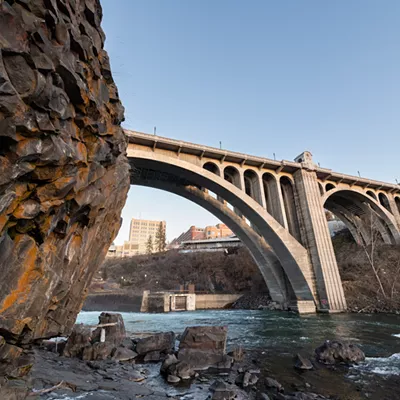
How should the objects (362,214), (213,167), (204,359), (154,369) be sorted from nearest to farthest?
1. (154,369)
2. (204,359)
3. (213,167)
4. (362,214)

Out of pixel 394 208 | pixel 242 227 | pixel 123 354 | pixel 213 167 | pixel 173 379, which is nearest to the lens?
pixel 173 379

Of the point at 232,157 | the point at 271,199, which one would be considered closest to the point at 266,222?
the point at 271,199

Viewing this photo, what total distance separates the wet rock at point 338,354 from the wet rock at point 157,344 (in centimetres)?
531

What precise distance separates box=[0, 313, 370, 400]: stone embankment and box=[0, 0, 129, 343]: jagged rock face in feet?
4.20

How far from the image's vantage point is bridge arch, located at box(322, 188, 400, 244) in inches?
1250

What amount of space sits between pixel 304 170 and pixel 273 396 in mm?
23523

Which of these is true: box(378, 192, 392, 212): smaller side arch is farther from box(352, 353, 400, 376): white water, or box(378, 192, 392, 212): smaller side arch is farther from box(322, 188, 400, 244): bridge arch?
box(352, 353, 400, 376): white water

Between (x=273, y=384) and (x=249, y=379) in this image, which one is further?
(x=249, y=379)

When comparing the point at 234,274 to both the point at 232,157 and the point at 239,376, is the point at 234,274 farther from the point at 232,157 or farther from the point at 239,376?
the point at 239,376

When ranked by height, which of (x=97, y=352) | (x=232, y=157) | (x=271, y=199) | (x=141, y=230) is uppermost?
(x=141, y=230)

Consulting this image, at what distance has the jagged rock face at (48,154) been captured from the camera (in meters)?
3.06

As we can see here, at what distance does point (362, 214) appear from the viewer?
35.6 meters

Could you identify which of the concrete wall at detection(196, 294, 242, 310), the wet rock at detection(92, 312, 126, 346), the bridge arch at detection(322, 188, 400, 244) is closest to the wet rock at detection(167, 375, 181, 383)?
the wet rock at detection(92, 312, 126, 346)

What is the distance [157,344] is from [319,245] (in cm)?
1839
